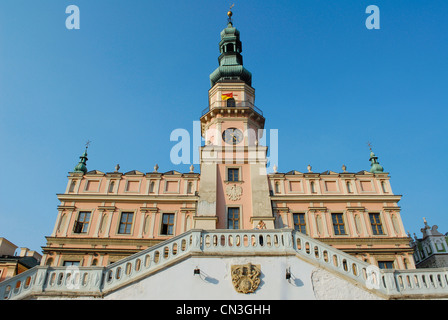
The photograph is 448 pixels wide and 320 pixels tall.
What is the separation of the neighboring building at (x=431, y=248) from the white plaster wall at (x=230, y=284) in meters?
29.3

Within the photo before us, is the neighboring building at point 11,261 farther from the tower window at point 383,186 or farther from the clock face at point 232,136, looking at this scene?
the tower window at point 383,186

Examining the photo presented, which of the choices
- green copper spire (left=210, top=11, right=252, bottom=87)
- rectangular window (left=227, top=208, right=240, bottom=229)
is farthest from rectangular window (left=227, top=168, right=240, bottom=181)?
green copper spire (left=210, top=11, right=252, bottom=87)

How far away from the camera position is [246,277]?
39.0 feet

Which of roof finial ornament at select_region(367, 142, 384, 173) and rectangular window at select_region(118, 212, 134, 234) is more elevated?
roof finial ornament at select_region(367, 142, 384, 173)

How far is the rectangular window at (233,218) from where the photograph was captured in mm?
22875

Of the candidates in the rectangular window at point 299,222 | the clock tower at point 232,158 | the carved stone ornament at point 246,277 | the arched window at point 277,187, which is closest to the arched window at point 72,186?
the clock tower at point 232,158

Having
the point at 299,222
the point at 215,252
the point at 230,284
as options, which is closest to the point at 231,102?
the point at 299,222

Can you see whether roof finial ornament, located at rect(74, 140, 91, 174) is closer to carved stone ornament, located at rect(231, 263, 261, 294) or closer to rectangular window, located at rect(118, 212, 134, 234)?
rectangular window, located at rect(118, 212, 134, 234)

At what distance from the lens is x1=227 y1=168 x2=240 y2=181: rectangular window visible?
2498cm

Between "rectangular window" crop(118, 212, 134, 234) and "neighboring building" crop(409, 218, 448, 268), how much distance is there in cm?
3177

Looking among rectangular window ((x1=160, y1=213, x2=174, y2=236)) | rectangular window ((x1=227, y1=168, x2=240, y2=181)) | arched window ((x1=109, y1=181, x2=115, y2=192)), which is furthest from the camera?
arched window ((x1=109, y1=181, x2=115, y2=192))

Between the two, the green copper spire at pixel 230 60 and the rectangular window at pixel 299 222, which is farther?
the green copper spire at pixel 230 60

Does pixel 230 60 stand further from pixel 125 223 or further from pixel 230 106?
pixel 125 223
